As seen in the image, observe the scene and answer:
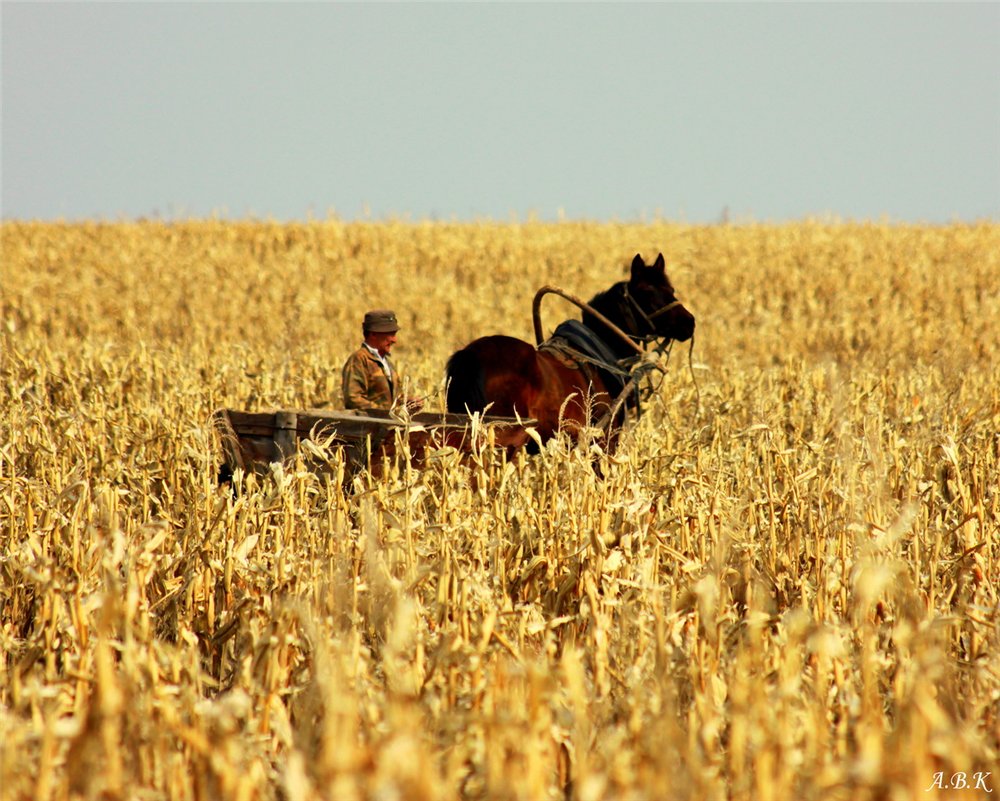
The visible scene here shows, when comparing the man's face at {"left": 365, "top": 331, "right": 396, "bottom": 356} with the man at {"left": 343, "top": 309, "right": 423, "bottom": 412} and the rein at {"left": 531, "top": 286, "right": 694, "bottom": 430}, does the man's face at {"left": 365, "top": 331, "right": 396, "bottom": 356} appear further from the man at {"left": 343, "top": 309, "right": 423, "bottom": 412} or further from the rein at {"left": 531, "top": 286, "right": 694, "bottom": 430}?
the rein at {"left": 531, "top": 286, "right": 694, "bottom": 430}

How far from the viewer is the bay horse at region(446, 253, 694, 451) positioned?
7.40 m

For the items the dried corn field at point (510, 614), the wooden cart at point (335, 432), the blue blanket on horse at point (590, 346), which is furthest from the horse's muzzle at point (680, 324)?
the wooden cart at point (335, 432)

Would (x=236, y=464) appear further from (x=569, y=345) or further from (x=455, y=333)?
(x=455, y=333)

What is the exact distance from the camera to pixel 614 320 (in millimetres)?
8359

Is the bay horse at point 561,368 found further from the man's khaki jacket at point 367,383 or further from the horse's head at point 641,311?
the man's khaki jacket at point 367,383

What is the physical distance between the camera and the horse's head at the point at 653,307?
8.30 metres

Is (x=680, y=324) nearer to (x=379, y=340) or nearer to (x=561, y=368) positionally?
(x=561, y=368)

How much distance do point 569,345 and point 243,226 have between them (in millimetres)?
22029

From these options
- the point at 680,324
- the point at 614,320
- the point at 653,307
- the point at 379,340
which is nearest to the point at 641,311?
the point at 653,307

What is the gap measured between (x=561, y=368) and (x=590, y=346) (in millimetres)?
339

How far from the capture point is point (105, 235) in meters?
28.0

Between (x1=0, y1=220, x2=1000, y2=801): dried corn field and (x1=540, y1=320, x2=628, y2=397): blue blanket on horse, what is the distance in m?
0.45

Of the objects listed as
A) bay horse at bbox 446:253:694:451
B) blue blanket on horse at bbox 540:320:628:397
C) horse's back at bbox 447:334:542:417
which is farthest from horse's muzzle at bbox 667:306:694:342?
horse's back at bbox 447:334:542:417

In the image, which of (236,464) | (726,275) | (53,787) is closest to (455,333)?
(726,275)
